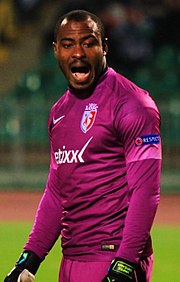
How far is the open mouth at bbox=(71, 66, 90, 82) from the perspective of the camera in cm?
396

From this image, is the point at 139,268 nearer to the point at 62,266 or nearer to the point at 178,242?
the point at 62,266

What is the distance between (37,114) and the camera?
1830cm

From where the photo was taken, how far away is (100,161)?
4.02m

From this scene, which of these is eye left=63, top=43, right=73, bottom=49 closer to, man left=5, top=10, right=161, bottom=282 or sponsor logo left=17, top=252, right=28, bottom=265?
man left=5, top=10, right=161, bottom=282

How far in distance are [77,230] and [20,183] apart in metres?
14.6

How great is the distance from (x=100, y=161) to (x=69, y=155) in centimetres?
15

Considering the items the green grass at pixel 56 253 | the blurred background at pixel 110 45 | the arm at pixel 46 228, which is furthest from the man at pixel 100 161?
the blurred background at pixel 110 45

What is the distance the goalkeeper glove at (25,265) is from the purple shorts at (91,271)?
20 centimetres

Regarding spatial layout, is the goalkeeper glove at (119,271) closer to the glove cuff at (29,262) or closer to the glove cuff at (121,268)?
the glove cuff at (121,268)

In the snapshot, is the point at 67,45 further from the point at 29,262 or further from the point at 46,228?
the point at 29,262

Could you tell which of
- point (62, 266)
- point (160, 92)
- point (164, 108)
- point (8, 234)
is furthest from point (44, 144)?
point (62, 266)

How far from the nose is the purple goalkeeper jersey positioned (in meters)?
0.20

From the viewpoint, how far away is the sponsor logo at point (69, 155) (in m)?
4.04

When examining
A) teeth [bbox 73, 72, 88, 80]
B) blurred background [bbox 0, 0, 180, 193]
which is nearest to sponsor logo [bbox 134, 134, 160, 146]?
teeth [bbox 73, 72, 88, 80]
